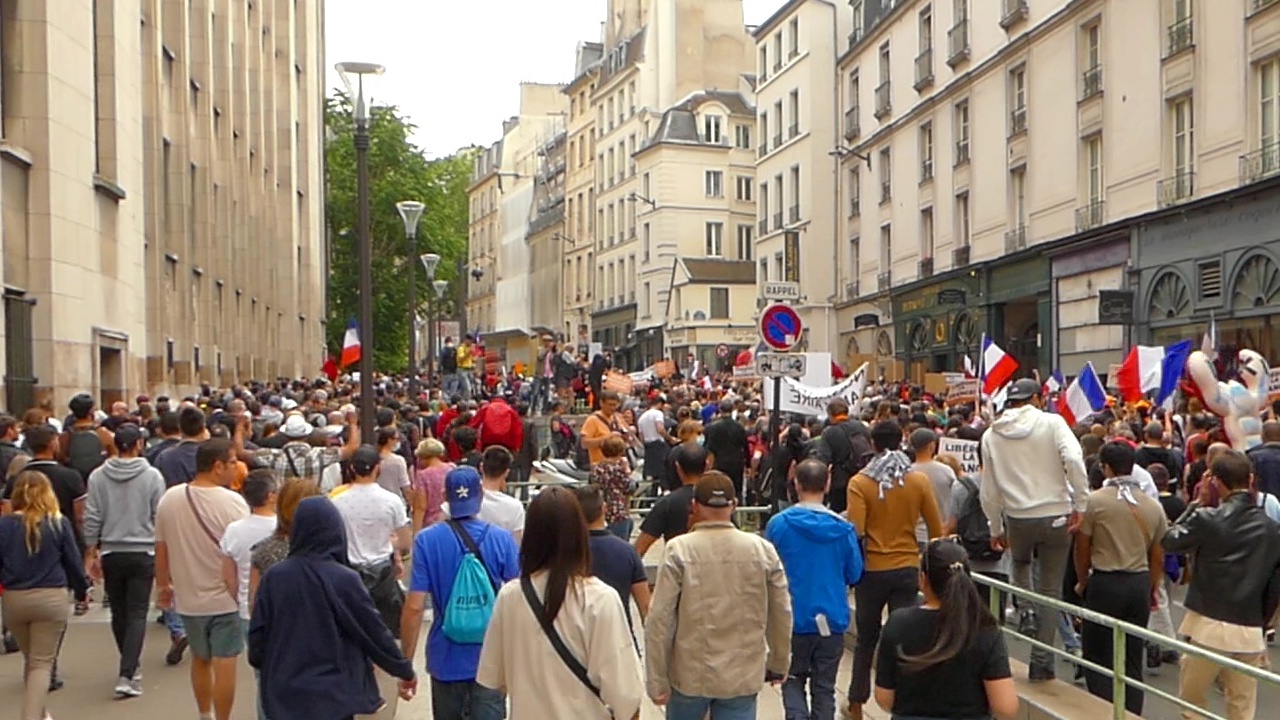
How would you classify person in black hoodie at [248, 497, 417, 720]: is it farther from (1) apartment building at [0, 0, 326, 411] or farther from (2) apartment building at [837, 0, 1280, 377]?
(2) apartment building at [837, 0, 1280, 377]

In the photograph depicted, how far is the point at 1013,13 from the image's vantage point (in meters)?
33.2

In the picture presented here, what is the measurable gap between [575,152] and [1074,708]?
78345 mm

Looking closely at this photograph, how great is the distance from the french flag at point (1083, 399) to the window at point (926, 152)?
2296 centimetres

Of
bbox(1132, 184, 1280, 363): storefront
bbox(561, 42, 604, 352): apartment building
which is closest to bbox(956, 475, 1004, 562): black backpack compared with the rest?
bbox(1132, 184, 1280, 363): storefront

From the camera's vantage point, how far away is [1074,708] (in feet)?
26.8

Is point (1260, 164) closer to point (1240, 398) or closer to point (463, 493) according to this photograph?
point (1240, 398)

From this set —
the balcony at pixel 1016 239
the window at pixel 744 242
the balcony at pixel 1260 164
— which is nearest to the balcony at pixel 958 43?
the balcony at pixel 1016 239

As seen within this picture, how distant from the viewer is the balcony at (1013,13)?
32.8 metres

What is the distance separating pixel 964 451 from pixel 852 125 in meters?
37.1

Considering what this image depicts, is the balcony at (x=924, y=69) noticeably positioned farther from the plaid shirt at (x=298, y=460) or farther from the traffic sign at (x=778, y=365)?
the plaid shirt at (x=298, y=460)

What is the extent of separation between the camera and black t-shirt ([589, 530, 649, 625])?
658cm

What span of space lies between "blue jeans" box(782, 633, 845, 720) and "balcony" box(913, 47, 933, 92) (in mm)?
33780

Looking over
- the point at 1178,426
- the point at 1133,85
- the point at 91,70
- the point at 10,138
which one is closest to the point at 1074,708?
the point at 1178,426

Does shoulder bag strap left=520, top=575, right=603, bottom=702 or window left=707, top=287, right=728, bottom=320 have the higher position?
window left=707, top=287, right=728, bottom=320
